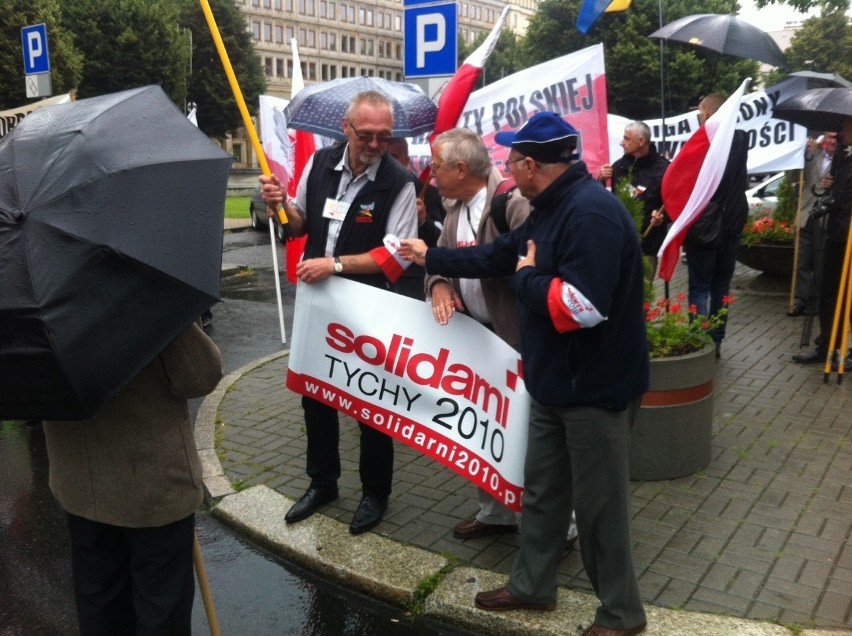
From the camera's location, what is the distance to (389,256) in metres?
4.10

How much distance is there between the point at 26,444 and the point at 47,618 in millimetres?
2509

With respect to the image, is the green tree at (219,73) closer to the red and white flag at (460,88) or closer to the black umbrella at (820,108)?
the black umbrella at (820,108)

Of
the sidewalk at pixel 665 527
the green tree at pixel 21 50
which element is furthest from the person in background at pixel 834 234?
the green tree at pixel 21 50

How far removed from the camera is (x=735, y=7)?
40781 mm

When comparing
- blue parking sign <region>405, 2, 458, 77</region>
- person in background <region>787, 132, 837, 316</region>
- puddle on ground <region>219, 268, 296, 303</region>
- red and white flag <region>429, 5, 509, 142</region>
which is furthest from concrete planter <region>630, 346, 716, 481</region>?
puddle on ground <region>219, 268, 296, 303</region>

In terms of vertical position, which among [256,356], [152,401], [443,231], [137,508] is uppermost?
[443,231]

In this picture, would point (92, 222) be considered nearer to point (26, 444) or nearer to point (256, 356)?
point (26, 444)

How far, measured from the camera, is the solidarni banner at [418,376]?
3744 mm

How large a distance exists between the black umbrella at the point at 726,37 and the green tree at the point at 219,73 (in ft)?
171

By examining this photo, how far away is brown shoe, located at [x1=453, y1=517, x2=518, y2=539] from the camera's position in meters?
4.22

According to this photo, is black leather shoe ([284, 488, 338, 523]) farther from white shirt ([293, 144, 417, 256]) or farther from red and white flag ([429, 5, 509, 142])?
red and white flag ([429, 5, 509, 142])

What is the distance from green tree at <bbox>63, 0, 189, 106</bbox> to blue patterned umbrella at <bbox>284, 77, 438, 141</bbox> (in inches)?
1730

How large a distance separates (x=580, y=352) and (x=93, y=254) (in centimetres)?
166

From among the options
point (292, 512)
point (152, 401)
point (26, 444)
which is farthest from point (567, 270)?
point (26, 444)
